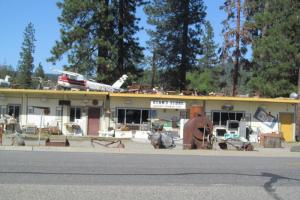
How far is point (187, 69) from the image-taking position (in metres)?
57.7

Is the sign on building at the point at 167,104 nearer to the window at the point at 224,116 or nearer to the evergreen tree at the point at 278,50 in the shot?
the window at the point at 224,116

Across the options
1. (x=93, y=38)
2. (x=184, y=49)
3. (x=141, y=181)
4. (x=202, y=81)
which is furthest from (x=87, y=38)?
(x=202, y=81)

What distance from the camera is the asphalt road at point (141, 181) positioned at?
9906 millimetres

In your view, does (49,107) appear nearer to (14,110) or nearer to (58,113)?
(58,113)

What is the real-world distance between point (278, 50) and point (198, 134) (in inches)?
830

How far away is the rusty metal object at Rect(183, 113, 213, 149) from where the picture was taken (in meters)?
26.8

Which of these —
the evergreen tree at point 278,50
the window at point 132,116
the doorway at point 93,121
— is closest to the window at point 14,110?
the doorway at point 93,121

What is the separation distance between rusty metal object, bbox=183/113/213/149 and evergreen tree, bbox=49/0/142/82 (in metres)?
22.9

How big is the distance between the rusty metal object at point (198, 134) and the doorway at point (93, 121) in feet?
48.0

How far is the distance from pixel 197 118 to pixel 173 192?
16726mm

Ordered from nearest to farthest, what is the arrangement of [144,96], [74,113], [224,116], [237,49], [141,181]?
1. [141,181]
2. [144,96]
3. [74,113]
4. [224,116]
5. [237,49]

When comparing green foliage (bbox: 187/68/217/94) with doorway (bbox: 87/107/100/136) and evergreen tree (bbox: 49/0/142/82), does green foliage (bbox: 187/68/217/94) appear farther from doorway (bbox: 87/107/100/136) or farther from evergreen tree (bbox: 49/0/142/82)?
doorway (bbox: 87/107/100/136)

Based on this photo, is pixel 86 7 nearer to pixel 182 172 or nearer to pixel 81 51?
pixel 81 51

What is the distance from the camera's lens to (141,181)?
468 inches
